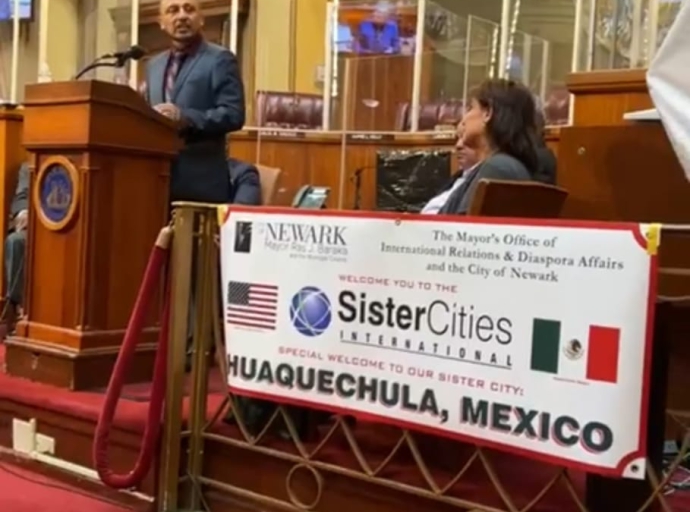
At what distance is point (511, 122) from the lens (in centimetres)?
258

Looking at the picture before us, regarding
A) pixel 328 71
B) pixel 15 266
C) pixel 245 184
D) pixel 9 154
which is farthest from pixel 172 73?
pixel 328 71

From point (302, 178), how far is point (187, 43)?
3.48 meters

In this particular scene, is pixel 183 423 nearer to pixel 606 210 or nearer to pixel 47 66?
pixel 606 210

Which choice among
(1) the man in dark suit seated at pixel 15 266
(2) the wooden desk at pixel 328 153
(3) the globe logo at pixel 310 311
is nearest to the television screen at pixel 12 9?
(2) the wooden desk at pixel 328 153

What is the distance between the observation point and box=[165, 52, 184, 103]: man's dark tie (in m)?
3.28

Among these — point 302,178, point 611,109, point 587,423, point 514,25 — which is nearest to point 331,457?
point 587,423

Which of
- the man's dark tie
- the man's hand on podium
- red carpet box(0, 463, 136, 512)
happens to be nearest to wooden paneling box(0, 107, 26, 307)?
the man's dark tie

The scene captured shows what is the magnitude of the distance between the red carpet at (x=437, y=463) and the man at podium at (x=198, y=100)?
832 mm

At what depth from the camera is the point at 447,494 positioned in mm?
2010

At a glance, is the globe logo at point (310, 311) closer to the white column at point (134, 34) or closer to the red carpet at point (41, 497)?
the red carpet at point (41, 497)

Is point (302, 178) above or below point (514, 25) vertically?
below

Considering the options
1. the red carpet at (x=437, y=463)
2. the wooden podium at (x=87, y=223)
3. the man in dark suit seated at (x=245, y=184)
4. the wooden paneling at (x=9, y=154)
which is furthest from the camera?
the wooden paneling at (x=9, y=154)

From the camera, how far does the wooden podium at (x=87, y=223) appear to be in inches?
111

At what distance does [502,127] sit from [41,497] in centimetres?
150
